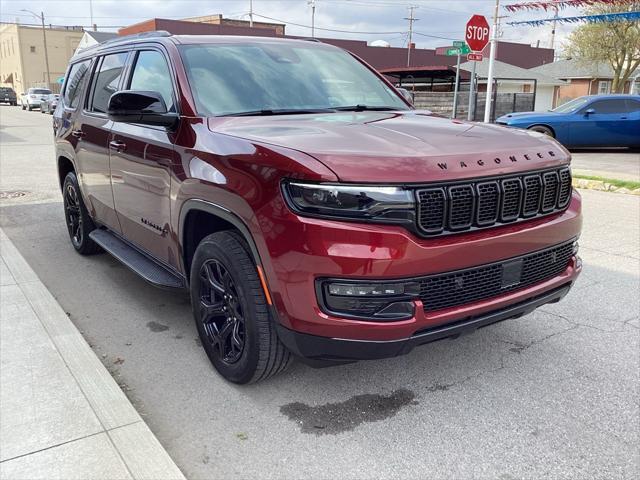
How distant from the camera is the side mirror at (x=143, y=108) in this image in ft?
11.4

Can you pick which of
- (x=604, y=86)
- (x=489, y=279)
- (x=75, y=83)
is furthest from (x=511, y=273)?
(x=604, y=86)

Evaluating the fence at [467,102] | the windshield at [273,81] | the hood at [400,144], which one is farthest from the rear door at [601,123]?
the hood at [400,144]

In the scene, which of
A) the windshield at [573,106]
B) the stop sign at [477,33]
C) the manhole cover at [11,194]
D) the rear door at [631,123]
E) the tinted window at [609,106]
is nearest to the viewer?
the manhole cover at [11,194]

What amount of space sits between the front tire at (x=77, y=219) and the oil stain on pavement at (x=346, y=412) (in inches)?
135

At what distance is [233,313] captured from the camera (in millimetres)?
3180

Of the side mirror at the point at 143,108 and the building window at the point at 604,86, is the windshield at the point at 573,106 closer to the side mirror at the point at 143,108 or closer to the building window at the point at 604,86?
the side mirror at the point at 143,108

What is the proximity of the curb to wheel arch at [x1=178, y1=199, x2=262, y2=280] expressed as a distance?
8047mm

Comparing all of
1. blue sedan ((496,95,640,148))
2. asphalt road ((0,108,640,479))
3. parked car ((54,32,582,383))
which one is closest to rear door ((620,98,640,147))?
blue sedan ((496,95,640,148))

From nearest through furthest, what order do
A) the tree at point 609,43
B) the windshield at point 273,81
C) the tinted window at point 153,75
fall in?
1. the windshield at point 273,81
2. the tinted window at point 153,75
3. the tree at point 609,43

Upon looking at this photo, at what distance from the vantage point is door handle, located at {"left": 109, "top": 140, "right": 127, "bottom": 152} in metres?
4.22

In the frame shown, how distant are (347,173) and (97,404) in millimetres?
1739

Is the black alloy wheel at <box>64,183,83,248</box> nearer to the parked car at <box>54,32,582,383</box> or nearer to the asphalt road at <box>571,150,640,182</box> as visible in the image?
the parked car at <box>54,32,582,383</box>

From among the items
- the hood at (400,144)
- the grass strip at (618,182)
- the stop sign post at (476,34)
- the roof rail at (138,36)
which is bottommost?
the grass strip at (618,182)

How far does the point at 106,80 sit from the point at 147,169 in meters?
1.54
